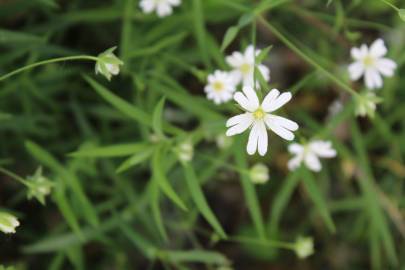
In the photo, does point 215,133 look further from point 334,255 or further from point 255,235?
A: point 334,255

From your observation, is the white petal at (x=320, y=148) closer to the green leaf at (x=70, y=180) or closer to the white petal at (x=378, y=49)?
the white petal at (x=378, y=49)

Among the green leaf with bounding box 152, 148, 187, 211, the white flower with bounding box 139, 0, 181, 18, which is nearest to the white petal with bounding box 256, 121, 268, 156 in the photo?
the green leaf with bounding box 152, 148, 187, 211

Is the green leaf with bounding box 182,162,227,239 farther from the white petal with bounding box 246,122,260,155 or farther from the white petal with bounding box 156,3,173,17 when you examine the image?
the white petal with bounding box 156,3,173,17

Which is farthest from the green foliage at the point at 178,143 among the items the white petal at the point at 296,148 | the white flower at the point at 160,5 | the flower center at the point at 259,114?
the flower center at the point at 259,114

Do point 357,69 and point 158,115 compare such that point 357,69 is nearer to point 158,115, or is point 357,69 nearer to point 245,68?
point 245,68

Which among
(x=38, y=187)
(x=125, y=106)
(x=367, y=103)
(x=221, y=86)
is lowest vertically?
(x=38, y=187)

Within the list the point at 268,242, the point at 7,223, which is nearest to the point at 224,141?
the point at 268,242

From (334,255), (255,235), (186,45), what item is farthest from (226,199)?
(186,45)
